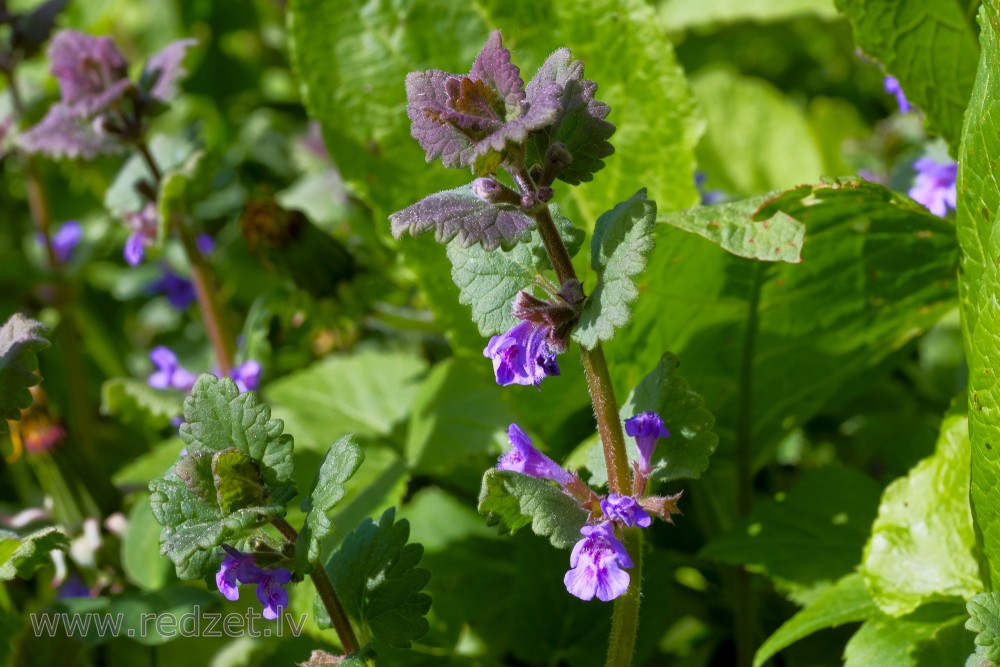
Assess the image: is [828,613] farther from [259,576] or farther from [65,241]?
[65,241]

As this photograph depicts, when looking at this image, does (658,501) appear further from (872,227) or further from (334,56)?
(334,56)

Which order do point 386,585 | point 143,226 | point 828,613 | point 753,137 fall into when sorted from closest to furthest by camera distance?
point 386,585, point 828,613, point 143,226, point 753,137

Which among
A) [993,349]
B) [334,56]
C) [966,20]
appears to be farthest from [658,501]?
[334,56]

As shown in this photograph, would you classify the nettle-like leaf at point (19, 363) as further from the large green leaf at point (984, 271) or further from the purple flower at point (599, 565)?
the large green leaf at point (984, 271)

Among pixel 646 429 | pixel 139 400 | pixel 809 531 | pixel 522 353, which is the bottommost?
pixel 809 531

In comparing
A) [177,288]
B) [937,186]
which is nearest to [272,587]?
[937,186]

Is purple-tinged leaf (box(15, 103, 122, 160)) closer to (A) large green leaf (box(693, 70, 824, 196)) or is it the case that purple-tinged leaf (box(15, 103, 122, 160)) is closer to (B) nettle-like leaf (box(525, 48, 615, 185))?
(B) nettle-like leaf (box(525, 48, 615, 185))
